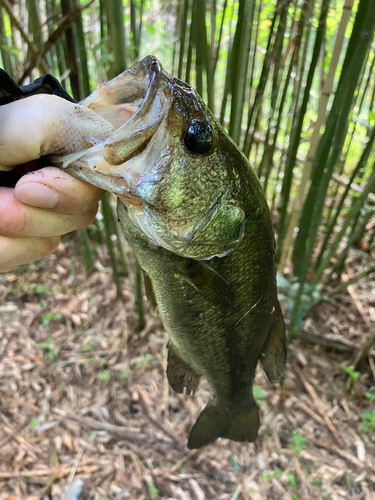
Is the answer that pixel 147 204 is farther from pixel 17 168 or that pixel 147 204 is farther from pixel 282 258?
pixel 282 258

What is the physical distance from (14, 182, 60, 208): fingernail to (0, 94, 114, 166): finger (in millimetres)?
51

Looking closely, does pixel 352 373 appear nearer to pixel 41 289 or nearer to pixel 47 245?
pixel 47 245

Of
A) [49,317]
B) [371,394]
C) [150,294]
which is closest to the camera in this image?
[150,294]

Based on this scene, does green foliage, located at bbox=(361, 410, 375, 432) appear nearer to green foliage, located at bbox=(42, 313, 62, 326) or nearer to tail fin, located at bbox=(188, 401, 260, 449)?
tail fin, located at bbox=(188, 401, 260, 449)

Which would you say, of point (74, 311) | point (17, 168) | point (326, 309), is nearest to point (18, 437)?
point (74, 311)

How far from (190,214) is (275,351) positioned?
0.61 meters

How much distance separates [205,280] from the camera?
32.4 inches

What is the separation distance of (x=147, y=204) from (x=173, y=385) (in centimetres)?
74

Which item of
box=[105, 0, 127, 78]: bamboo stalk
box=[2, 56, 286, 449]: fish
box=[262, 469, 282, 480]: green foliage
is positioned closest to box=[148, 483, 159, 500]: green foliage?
box=[262, 469, 282, 480]: green foliage

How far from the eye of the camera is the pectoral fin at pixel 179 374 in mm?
1120

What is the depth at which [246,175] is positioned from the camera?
2.48ft

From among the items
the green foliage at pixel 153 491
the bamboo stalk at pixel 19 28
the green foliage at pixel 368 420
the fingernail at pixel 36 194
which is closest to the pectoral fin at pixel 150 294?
the fingernail at pixel 36 194

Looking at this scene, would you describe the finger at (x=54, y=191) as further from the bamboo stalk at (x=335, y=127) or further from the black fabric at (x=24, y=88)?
the bamboo stalk at (x=335, y=127)

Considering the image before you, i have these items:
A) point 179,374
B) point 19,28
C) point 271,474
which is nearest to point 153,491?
point 271,474
